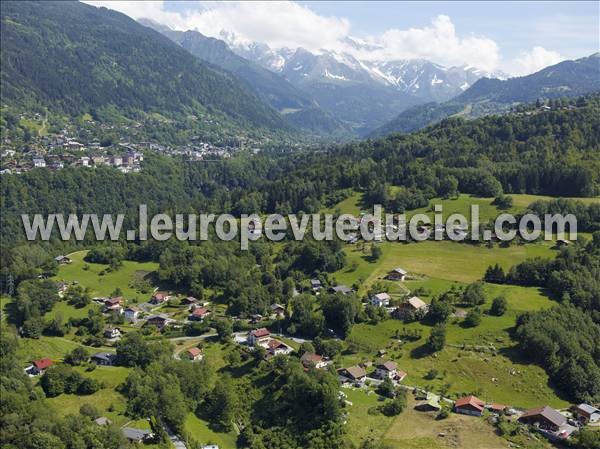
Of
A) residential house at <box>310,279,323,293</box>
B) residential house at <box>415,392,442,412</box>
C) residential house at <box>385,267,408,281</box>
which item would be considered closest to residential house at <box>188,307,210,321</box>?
residential house at <box>310,279,323,293</box>

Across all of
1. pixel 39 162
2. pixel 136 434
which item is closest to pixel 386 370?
pixel 136 434

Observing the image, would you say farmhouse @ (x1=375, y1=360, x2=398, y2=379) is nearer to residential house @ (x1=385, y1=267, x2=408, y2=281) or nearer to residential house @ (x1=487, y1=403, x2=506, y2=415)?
residential house @ (x1=487, y1=403, x2=506, y2=415)

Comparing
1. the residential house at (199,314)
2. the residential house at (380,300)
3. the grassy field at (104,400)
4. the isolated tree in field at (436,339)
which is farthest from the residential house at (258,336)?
the isolated tree in field at (436,339)

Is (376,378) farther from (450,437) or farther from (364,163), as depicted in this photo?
(364,163)

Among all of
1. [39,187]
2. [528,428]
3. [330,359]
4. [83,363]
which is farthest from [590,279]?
[39,187]

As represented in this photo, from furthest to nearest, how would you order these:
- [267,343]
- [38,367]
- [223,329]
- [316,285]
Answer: [316,285]
[223,329]
[267,343]
[38,367]

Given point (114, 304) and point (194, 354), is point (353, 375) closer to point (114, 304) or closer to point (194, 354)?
point (194, 354)
